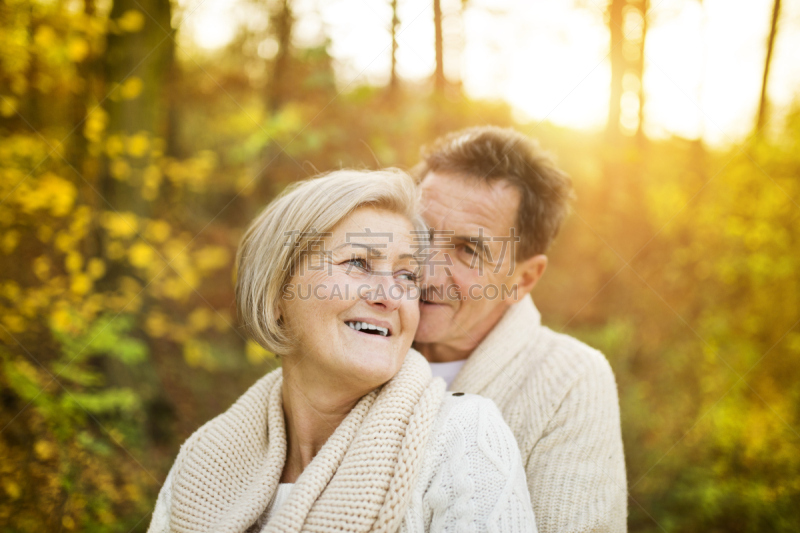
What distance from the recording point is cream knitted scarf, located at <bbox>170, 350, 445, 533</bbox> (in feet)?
4.76

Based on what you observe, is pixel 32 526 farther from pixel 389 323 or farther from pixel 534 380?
pixel 534 380

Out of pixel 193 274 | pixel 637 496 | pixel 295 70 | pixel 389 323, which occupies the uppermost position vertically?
pixel 295 70

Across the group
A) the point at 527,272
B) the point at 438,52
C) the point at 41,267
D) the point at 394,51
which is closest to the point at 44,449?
the point at 41,267

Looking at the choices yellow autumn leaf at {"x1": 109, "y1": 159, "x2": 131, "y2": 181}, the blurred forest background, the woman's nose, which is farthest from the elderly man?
yellow autumn leaf at {"x1": 109, "y1": 159, "x2": 131, "y2": 181}

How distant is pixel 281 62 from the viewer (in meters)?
5.65

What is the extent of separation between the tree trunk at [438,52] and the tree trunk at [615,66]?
2952 mm

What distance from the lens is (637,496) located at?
454cm

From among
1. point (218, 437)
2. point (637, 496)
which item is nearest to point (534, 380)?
point (218, 437)

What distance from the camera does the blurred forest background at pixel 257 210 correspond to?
4.01 m

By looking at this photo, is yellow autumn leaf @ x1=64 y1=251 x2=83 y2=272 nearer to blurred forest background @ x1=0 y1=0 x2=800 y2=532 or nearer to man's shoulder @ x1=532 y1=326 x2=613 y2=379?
blurred forest background @ x1=0 y1=0 x2=800 y2=532

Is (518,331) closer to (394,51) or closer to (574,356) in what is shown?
(574,356)

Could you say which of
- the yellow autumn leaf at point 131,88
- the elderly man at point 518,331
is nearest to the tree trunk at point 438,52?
the elderly man at point 518,331

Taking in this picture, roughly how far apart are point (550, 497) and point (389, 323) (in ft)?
3.07

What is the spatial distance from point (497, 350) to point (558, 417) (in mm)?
398
